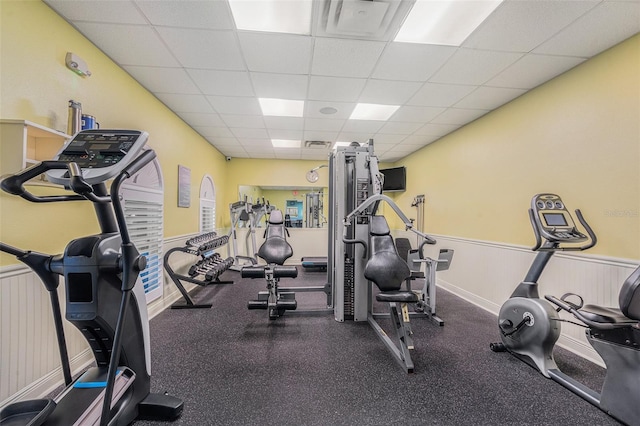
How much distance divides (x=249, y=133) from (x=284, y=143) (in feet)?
2.73

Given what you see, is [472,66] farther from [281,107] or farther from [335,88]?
[281,107]

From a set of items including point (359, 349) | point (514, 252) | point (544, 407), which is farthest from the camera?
point (514, 252)

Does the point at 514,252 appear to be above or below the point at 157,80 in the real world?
below

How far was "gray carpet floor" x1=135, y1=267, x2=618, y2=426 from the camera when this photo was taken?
1624mm

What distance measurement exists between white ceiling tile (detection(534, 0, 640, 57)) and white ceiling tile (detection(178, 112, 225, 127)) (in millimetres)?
3829

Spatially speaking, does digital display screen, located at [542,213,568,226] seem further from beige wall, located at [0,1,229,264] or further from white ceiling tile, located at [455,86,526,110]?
beige wall, located at [0,1,229,264]

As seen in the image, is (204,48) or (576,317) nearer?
(576,317)

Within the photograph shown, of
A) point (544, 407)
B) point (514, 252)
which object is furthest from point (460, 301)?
point (544, 407)

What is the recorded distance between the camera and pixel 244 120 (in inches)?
153

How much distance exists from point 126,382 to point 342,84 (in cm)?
310

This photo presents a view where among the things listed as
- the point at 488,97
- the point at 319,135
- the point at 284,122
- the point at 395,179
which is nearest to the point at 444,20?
the point at 488,97

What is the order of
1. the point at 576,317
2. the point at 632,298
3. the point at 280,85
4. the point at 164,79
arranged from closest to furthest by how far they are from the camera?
the point at 632,298
the point at 576,317
the point at 164,79
the point at 280,85

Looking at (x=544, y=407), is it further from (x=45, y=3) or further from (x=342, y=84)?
(x=45, y=3)

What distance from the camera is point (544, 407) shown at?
1705mm
